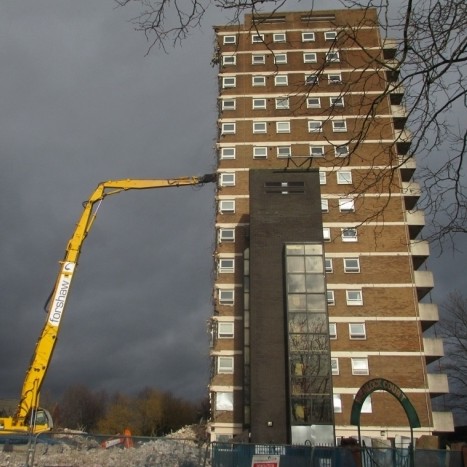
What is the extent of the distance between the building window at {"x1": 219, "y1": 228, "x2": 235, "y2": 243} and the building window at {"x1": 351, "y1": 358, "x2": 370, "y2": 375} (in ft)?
43.8

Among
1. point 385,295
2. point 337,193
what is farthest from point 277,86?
point 385,295

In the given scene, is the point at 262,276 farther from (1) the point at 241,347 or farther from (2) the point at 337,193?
(2) the point at 337,193

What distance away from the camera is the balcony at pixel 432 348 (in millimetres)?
37938

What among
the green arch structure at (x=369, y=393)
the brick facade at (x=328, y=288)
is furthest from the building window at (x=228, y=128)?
the green arch structure at (x=369, y=393)

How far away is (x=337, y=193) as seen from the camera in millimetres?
44281

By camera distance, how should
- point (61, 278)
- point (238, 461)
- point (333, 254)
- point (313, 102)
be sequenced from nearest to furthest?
point (238, 461) < point (61, 278) < point (333, 254) < point (313, 102)

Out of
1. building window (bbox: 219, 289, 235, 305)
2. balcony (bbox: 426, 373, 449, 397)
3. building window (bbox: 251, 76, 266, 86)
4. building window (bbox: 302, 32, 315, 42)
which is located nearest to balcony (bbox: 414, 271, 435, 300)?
balcony (bbox: 426, 373, 449, 397)

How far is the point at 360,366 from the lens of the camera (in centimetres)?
3772

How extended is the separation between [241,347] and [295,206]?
1120 cm

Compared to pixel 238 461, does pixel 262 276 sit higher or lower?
higher

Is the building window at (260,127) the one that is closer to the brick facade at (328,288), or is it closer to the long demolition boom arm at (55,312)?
the brick facade at (328,288)

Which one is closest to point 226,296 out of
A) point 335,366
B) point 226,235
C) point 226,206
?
point 226,235

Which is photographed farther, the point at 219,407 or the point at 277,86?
the point at 277,86

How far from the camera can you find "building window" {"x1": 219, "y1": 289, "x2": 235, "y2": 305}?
41.2 m
